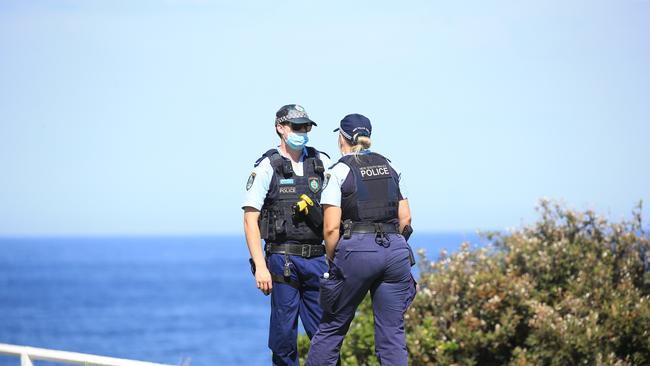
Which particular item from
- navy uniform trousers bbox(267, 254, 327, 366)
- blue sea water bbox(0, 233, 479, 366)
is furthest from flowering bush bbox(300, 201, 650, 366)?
blue sea water bbox(0, 233, 479, 366)

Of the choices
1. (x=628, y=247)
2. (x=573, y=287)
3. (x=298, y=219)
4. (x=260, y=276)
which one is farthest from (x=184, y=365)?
(x=628, y=247)

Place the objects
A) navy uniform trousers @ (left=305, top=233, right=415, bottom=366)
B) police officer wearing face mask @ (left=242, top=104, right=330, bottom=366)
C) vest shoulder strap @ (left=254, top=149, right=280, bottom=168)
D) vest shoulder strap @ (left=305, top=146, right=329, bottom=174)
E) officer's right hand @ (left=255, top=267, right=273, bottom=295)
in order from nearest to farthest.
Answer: navy uniform trousers @ (left=305, top=233, right=415, bottom=366)
officer's right hand @ (left=255, top=267, right=273, bottom=295)
police officer wearing face mask @ (left=242, top=104, right=330, bottom=366)
vest shoulder strap @ (left=254, top=149, right=280, bottom=168)
vest shoulder strap @ (left=305, top=146, right=329, bottom=174)

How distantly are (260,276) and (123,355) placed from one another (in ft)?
185

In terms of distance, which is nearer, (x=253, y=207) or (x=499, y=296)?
(x=253, y=207)

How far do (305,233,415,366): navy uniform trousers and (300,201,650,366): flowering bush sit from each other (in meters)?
4.44

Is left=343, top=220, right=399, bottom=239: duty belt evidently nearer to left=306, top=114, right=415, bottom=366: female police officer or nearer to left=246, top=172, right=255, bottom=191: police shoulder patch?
left=306, top=114, right=415, bottom=366: female police officer

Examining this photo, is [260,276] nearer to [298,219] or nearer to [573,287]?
[298,219]

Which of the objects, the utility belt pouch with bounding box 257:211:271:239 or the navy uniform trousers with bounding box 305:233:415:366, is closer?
the navy uniform trousers with bounding box 305:233:415:366

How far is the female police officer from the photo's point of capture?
6602 mm

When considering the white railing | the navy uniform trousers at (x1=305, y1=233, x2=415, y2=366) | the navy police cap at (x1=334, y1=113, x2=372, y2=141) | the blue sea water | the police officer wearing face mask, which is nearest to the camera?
the white railing

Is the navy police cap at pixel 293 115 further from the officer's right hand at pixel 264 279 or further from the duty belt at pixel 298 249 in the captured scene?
the officer's right hand at pixel 264 279

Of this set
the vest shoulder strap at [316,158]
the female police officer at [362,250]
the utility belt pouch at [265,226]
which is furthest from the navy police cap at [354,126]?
the utility belt pouch at [265,226]

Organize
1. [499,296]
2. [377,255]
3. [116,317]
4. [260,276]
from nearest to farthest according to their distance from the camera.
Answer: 1. [377,255]
2. [260,276]
3. [499,296]
4. [116,317]

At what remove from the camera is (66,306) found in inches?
3792
